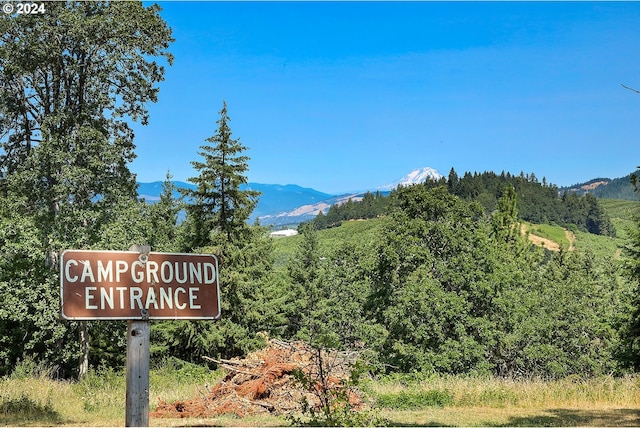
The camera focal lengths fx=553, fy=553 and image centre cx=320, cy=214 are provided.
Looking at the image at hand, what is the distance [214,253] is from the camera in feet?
94.5

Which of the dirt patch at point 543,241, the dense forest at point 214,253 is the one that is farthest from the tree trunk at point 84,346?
the dirt patch at point 543,241

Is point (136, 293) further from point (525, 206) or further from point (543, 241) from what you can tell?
point (525, 206)

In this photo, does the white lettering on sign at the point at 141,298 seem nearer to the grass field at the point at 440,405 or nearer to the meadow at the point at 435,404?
the meadow at the point at 435,404

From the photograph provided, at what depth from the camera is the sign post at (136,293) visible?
12.5ft

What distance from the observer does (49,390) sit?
11.7 metres

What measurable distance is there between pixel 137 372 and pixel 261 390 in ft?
27.6

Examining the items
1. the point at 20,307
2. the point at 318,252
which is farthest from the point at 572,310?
the point at 20,307

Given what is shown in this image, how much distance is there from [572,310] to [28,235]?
29569mm

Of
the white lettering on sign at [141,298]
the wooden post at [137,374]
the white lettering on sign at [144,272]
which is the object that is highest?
the white lettering on sign at [144,272]

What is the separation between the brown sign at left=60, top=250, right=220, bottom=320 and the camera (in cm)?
380

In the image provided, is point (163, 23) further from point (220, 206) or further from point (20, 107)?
point (220, 206)

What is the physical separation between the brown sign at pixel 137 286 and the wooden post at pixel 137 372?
0.09m

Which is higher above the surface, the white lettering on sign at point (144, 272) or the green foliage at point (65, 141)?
the green foliage at point (65, 141)

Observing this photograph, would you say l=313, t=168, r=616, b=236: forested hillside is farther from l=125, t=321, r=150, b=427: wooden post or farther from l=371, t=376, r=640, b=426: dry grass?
l=125, t=321, r=150, b=427: wooden post
